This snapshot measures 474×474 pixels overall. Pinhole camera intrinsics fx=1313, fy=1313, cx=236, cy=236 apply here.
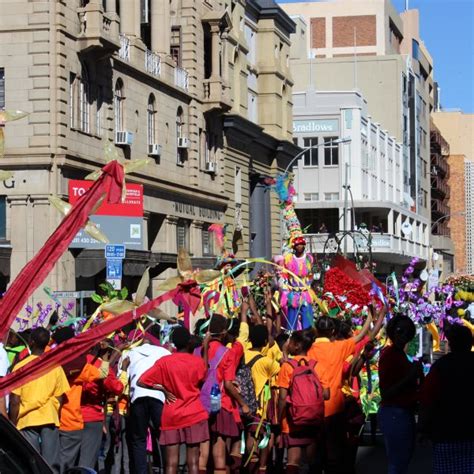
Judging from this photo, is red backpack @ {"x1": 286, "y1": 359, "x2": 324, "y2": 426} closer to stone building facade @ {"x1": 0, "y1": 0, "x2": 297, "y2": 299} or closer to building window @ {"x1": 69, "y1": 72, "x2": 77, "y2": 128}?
stone building facade @ {"x1": 0, "y1": 0, "x2": 297, "y2": 299}

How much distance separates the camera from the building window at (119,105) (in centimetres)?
3569

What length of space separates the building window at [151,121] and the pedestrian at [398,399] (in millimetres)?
28780

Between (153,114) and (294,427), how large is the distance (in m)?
28.8

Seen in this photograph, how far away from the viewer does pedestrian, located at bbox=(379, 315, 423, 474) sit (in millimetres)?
10188

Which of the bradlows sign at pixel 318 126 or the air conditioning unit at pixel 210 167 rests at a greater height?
the bradlows sign at pixel 318 126

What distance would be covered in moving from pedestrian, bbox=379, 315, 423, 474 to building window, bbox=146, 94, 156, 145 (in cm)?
2878

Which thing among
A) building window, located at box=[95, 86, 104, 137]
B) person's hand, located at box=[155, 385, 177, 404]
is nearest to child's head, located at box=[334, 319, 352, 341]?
person's hand, located at box=[155, 385, 177, 404]

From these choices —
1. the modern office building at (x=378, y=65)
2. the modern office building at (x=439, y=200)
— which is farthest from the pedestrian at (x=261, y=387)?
the modern office building at (x=439, y=200)

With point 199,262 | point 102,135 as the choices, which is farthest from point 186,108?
point 102,135

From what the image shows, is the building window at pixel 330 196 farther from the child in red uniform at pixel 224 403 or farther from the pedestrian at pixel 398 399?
the pedestrian at pixel 398 399

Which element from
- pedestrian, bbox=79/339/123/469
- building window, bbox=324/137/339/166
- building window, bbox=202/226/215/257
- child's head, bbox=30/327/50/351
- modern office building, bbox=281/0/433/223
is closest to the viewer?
child's head, bbox=30/327/50/351

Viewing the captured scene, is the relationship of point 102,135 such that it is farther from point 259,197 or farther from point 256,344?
point 256,344

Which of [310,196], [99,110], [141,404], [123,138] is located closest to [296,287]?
[141,404]

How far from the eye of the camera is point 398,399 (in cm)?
1022
